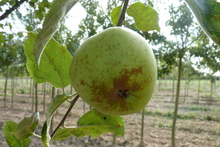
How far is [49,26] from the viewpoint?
1.16 feet

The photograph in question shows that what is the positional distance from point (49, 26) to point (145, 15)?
473 millimetres

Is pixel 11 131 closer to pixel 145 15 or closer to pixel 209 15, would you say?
pixel 145 15

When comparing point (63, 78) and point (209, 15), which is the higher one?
point (209, 15)

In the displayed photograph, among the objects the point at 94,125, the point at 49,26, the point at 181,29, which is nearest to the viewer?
the point at 49,26

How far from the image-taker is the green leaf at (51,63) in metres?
0.66

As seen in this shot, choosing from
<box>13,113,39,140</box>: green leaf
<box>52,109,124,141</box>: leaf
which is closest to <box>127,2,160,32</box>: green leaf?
<box>52,109,124,141</box>: leaf

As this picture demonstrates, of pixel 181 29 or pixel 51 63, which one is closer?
pixel 51 63

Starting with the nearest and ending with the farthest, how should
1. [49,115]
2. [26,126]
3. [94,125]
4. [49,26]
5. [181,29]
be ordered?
[49,26], [49,115], [26,126], [94,125], [181,29]

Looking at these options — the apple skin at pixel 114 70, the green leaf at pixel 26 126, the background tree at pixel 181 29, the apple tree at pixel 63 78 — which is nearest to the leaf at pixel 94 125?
the apple tree at pixel 63 78

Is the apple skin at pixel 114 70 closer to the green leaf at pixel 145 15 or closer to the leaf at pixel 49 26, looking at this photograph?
the leaf at pixel 49 26

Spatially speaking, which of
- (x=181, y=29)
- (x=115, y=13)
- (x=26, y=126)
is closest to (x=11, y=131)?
(x=26, y=126)

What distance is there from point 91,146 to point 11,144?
589 centimetres

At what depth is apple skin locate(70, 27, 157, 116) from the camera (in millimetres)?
440

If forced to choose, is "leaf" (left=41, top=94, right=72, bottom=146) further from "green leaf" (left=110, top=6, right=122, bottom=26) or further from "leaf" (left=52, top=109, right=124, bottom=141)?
"green leaf" (left=110, top=6, right=122, bottom=26)
